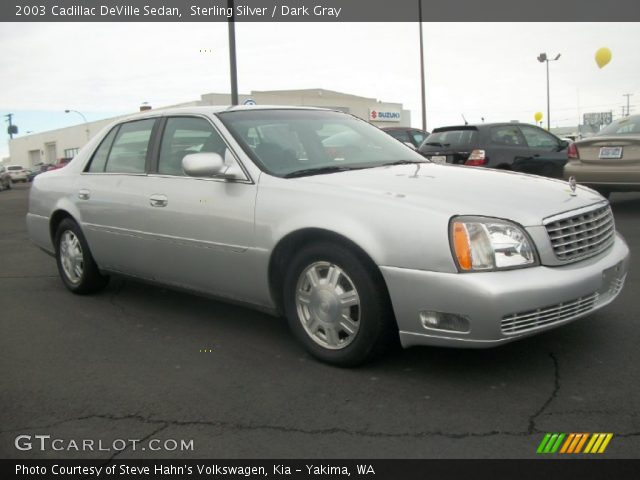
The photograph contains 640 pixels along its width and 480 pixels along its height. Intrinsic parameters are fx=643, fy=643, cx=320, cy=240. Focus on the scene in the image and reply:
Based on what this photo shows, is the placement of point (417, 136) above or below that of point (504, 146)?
above

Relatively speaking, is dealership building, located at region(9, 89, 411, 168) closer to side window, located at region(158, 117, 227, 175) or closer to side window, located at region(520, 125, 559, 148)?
side window, located at region(520, 125, 559, 148)

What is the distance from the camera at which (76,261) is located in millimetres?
5484

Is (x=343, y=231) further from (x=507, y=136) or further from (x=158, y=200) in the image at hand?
(x=507, y=136)

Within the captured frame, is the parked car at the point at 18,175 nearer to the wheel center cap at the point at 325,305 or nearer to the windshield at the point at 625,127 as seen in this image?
the windshield at the point at 625,127

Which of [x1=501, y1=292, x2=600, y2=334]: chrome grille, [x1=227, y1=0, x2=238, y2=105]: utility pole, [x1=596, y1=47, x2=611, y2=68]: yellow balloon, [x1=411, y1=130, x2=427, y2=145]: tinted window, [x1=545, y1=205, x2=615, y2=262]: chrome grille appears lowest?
[x1=501, y1=292, x2=600, y2=334]: chrome grille

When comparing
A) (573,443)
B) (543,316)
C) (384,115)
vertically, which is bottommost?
(573,443)

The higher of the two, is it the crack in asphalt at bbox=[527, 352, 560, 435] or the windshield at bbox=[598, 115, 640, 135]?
the windshield at bbox=[598, 115, 640, 135]

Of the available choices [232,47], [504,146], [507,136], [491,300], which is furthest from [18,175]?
[491,300]

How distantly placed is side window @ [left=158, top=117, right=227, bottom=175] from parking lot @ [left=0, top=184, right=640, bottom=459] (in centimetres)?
114

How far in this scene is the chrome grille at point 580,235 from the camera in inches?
130

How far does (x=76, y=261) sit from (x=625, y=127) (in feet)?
24.6

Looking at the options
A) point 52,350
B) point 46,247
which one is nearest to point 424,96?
point 46,247

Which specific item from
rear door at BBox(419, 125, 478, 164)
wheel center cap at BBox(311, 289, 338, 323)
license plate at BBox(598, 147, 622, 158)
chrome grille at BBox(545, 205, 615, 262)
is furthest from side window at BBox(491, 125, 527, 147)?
wheel center cap at BBox(311, 289, 338, 323)

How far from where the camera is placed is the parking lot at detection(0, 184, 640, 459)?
2.75 meters
